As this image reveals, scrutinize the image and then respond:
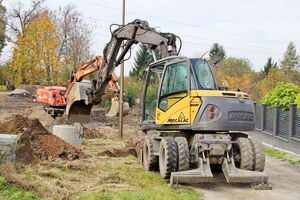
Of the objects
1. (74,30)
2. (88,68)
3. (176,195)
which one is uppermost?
(74,30)

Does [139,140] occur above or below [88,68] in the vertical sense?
below

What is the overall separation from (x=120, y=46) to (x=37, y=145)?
493cm

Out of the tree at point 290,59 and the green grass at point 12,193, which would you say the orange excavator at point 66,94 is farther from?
the tree at point 290,59

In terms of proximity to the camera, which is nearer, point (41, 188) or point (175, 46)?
point (41, 188)

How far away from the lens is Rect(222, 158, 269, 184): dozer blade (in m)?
7.81

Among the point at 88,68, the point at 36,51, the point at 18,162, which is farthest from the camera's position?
the point at 36,51

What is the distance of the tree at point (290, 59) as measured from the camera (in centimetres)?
6372

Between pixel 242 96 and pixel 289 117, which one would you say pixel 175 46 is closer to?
pixel 242 96

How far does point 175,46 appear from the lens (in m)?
11.8

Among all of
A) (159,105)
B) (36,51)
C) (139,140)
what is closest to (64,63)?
(36,51)

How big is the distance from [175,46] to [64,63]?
23725 mm

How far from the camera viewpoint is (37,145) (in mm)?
10180

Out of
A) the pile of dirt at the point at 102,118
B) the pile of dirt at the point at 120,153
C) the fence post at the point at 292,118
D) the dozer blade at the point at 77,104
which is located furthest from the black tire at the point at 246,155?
the pile of dirt at the point at 102,118

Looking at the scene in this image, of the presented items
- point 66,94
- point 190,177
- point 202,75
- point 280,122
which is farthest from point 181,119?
point 66,94
